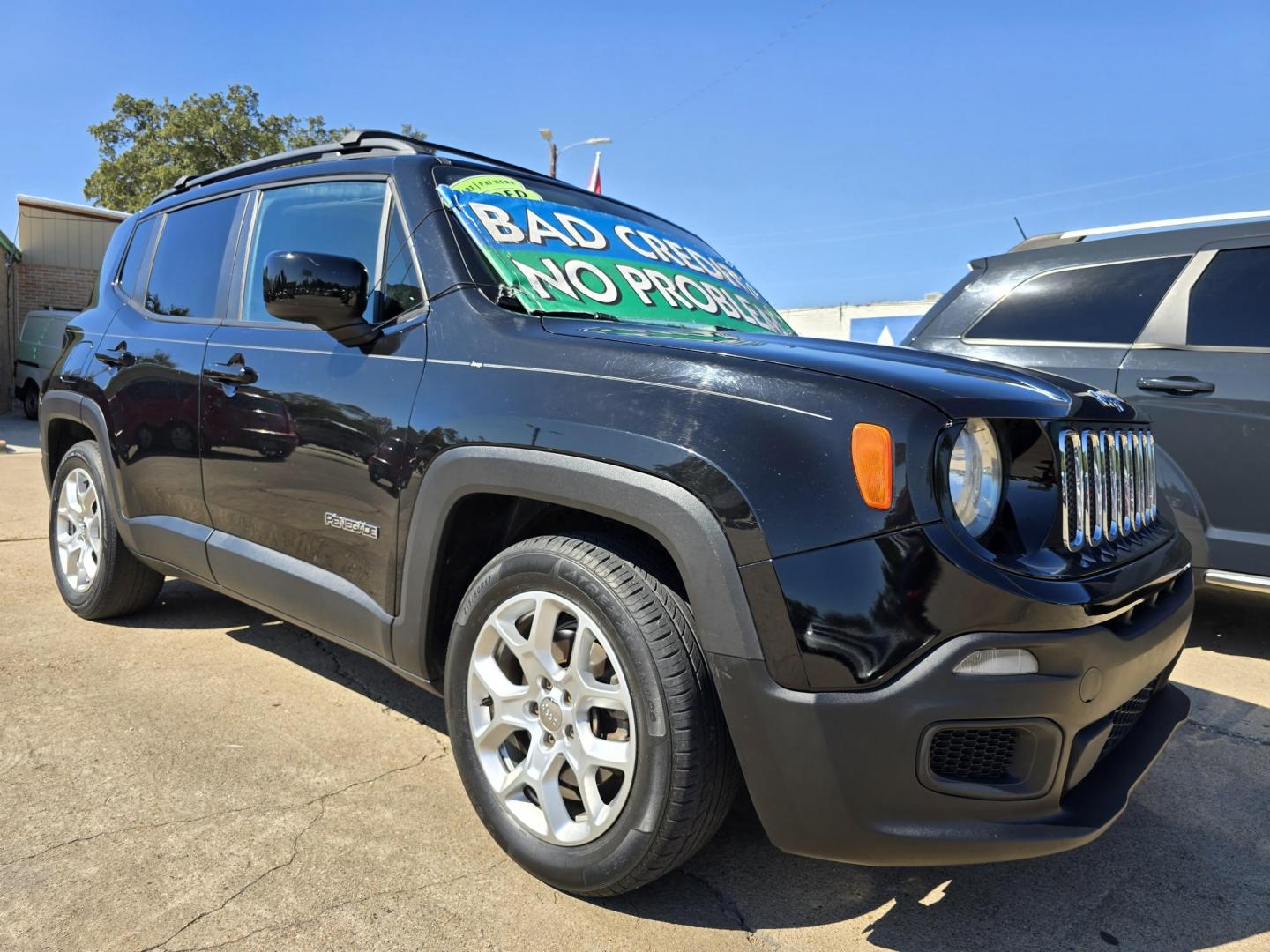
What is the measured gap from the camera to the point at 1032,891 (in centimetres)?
222

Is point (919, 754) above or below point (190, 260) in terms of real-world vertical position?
below

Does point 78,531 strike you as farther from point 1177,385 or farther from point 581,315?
point 1177,385

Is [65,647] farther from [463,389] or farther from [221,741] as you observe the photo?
[463,389]

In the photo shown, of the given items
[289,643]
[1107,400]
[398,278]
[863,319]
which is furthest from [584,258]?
[863,319]

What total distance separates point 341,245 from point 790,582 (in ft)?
6.24

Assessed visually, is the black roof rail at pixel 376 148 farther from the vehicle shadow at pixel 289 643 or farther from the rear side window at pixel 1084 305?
the rear side window at pixel 1084 305

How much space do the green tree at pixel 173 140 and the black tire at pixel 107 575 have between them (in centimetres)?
2761

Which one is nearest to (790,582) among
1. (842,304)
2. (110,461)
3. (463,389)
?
(463,389)

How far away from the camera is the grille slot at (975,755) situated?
174cm

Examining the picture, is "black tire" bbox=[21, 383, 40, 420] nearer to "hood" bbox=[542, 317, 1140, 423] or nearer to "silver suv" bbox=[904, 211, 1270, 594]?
"silver suv" bbox=[904, 211, 1270, 594]

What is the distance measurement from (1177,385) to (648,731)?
329 cm

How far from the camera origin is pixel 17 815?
7.75ft

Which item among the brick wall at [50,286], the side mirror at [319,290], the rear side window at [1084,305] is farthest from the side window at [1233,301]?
the brick wall at [50,286]

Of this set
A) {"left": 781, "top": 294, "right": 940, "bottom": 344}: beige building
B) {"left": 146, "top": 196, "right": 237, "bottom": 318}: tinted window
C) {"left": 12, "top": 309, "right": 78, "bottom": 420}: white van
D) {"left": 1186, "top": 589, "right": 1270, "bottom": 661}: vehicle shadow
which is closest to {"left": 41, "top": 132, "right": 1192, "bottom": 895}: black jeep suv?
{"left": 146, "top": 196, "right": 237, "bottom": 318}: tinted window
